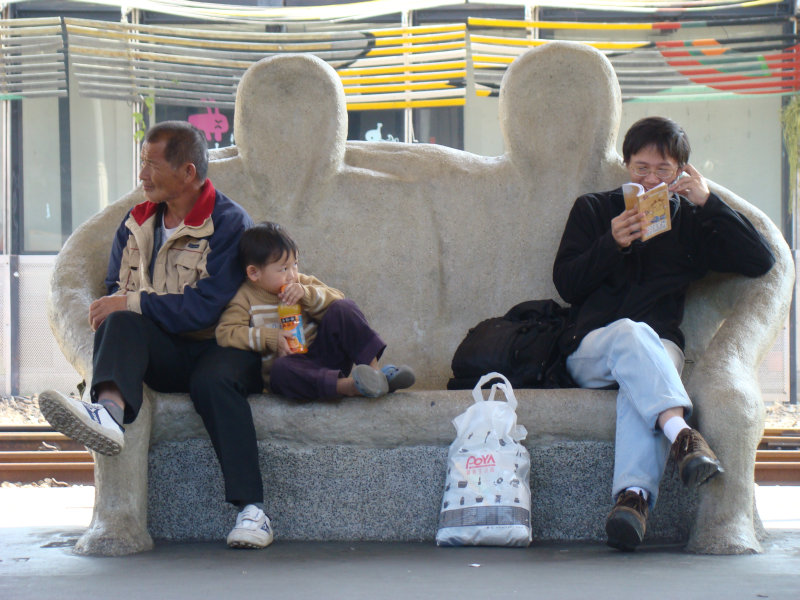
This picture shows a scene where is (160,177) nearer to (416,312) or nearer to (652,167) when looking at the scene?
(416,312)

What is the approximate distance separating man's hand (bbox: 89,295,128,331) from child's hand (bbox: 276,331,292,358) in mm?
505

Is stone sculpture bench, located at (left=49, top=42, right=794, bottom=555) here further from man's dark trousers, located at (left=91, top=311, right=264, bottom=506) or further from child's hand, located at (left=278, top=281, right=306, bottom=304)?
child's hand, located at (left=278, top=281, right=306, bottom=304)

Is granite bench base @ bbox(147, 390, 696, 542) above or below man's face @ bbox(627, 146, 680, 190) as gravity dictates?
below

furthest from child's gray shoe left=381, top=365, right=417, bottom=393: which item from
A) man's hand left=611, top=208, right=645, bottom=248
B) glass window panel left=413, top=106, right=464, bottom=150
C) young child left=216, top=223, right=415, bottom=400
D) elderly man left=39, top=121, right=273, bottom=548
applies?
glass window panel left=413, top=106, right=464, bottom=150

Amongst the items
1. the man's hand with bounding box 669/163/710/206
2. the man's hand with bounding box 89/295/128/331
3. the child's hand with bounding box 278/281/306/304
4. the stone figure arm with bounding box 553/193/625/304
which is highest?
the man's hand with bounding box 669/163/710/206

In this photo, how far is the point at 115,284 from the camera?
379cm

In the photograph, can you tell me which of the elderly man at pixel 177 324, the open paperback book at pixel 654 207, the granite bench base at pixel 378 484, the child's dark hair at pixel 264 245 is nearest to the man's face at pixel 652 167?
the open paperback book at pixel 654 207

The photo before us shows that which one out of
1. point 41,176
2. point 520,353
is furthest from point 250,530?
point 41,176

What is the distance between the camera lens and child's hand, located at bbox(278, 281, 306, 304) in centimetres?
361

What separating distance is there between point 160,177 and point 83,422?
1.01 meters

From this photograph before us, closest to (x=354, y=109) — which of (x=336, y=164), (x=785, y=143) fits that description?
(x=785, y=143)

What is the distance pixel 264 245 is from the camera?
11.9ft

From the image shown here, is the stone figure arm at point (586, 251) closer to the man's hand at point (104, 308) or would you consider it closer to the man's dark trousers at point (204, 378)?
the man's dark trousers at point (204, 378)

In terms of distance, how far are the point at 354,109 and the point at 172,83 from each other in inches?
59.5
